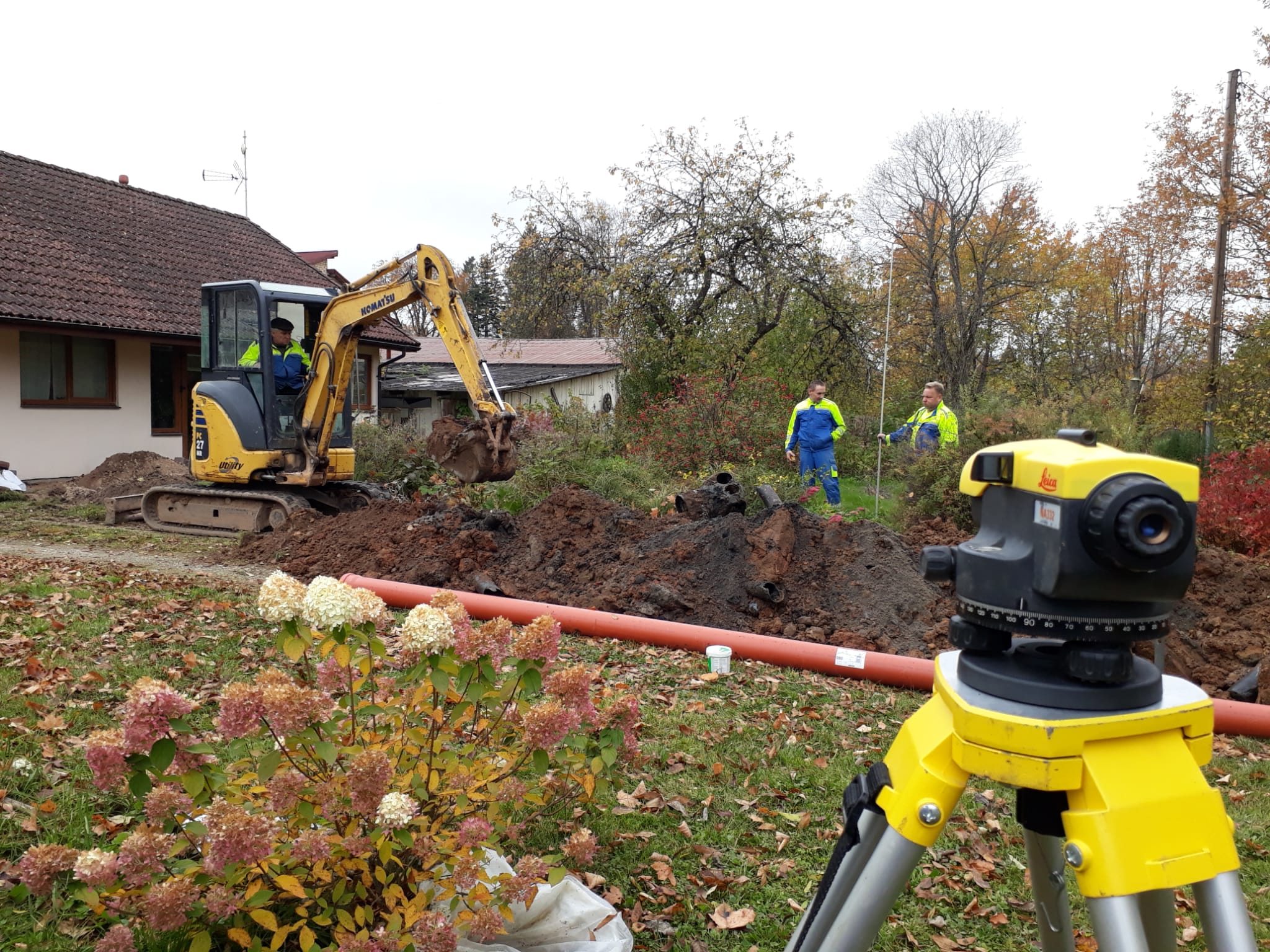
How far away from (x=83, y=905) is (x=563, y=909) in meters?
1.44

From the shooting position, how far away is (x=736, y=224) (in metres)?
19.1

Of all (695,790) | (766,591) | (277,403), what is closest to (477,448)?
(277,403)

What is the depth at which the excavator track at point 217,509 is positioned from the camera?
35.6 feet

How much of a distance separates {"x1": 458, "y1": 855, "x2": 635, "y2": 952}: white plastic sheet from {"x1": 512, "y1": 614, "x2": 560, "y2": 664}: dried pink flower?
59 centimetres

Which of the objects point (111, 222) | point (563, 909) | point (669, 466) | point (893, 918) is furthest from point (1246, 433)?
point (111, 222)

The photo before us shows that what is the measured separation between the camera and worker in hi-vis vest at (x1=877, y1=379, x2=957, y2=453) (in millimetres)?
10906

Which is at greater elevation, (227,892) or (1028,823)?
(1028,823)

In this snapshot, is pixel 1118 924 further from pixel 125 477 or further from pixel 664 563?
pixel 125 477

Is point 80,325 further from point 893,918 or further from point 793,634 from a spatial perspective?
point 893,918

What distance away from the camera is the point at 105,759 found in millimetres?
1980

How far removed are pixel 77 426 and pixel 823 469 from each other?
1292 cm

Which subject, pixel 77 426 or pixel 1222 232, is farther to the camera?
pixel 1222 232

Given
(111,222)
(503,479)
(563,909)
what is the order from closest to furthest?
(563,909)
(503,479)
(111,222)

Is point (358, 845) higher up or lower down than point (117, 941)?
higher up
